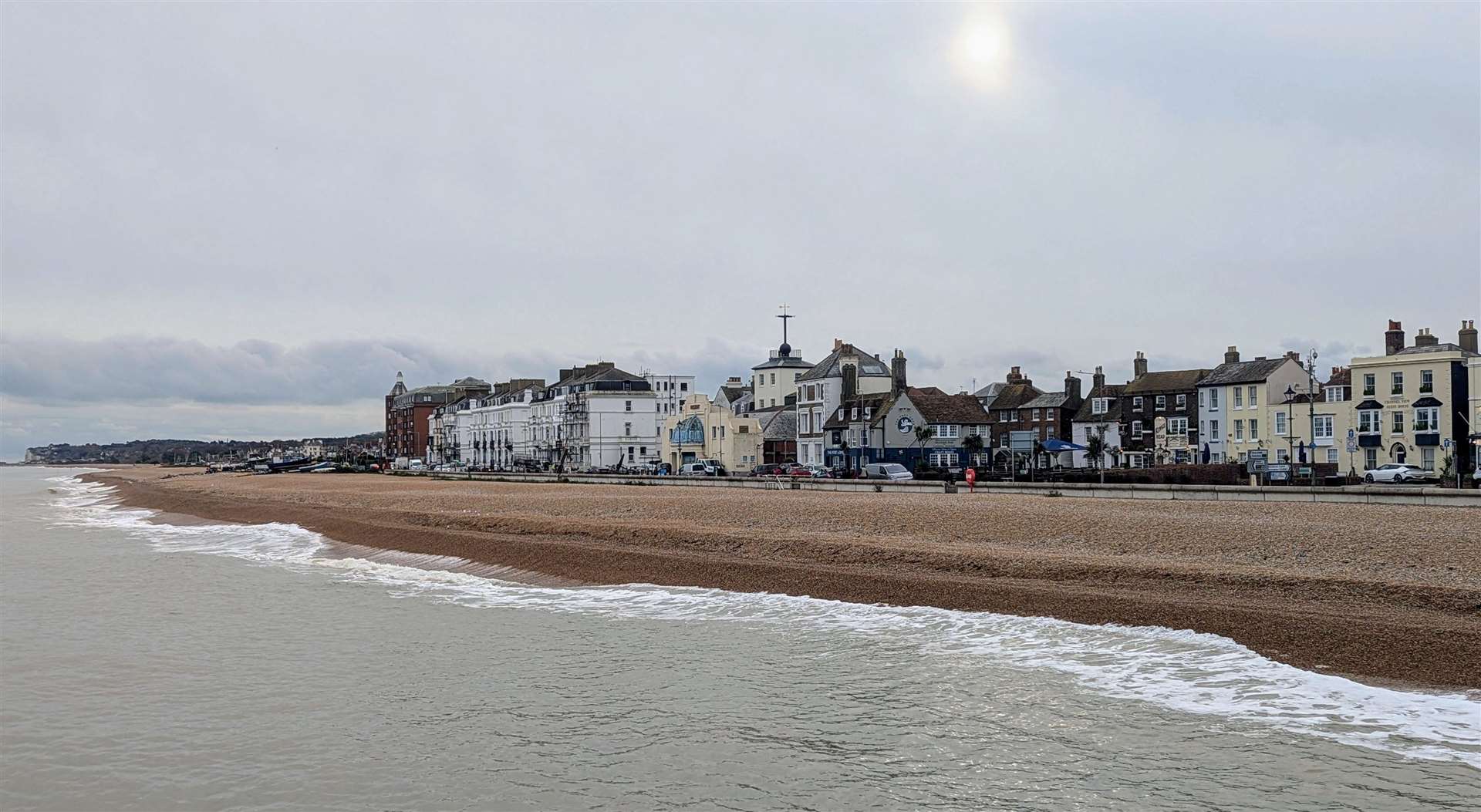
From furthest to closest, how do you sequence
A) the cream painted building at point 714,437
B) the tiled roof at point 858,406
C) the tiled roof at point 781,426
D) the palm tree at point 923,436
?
the tiled roof at point 781,426, the cream painted building at point 714,437, the tiled roof at point 858,406, the palm tree at point 923,436

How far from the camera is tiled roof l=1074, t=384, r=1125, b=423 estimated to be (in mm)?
74438

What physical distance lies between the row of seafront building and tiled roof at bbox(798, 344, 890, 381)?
133 mm

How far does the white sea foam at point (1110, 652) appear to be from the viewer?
1077 centimetres

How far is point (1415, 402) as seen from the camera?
2167 inches

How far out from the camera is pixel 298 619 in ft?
61.5

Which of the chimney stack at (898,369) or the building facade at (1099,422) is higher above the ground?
the chimney stack at (898,369)

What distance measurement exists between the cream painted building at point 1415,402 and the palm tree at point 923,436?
83.6ft

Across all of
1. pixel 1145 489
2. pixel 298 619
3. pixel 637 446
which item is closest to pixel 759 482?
pixel 1145 489

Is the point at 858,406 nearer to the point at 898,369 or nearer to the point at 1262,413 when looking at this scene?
the point at 898,369

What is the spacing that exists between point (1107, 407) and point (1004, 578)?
59.3 metres

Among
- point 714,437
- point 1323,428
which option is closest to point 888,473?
point 1323,428

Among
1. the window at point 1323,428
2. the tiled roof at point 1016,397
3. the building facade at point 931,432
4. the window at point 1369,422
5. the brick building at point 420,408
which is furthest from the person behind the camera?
the brick building at point 420,408

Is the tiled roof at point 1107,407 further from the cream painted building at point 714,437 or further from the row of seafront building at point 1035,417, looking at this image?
the cream painted building at point 714,437

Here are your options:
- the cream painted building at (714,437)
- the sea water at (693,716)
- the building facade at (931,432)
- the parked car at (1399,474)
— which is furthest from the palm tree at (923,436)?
the sea water at (693,716)
